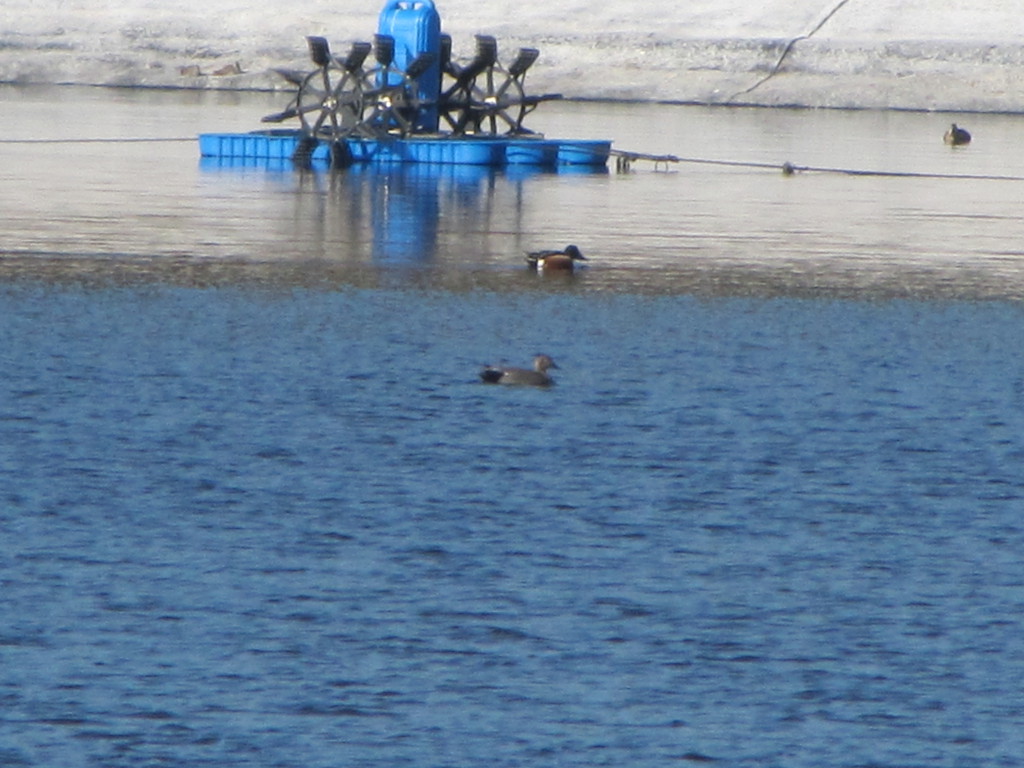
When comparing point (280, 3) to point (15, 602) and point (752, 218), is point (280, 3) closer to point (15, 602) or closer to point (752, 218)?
point (752, 218)

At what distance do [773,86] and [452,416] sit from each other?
5141 centimetres

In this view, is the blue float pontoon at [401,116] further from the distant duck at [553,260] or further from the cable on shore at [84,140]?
the distant duck at [553,260]

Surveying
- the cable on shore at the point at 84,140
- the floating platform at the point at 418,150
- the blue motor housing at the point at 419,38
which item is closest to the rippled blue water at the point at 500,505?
the floating platform at the point at 418,150

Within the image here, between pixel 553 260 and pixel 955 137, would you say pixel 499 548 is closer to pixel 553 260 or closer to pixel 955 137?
pixel 553 260

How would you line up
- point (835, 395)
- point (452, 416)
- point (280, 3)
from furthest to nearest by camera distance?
point (280, 3) < point (835, 395) < point (452, 416)

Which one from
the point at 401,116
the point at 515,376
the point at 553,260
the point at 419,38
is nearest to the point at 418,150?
the point at 401,116

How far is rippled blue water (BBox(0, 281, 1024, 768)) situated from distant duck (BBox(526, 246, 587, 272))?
11.5ft

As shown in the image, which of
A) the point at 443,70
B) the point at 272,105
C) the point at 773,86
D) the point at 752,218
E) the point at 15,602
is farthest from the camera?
the point at 773,86

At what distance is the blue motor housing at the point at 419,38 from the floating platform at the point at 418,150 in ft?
3.71

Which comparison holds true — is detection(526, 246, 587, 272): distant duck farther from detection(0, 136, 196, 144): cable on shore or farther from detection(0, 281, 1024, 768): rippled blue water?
detection(0, 136, 196, 144): cable on shore

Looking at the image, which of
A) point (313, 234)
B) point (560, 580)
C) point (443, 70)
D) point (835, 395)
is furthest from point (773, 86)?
point (560, 580)

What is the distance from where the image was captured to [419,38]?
35.9 metres

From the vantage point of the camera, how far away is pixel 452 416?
13023 millimetres

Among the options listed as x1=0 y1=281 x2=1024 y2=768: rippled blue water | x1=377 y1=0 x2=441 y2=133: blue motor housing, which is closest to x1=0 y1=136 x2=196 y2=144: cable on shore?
x1=377 y1=0 x2=441 y2=133: blue motor housing
